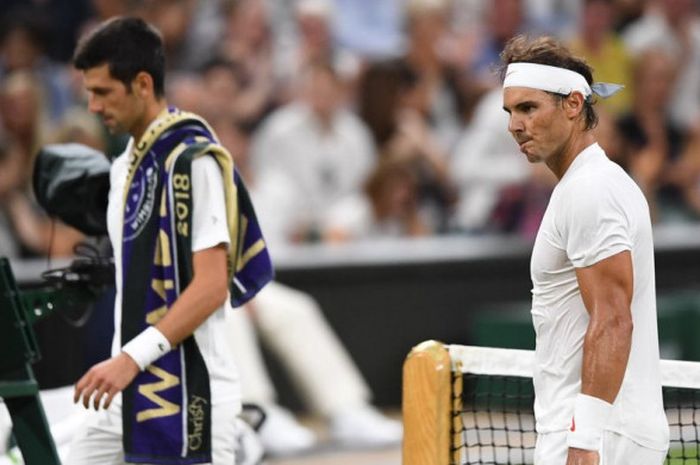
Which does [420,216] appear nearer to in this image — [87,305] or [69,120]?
[69,120]

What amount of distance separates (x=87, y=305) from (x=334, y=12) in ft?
24.4

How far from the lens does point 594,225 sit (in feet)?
12.6

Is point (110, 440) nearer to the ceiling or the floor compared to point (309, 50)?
nearer to the floor

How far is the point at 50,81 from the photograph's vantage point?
427 inches

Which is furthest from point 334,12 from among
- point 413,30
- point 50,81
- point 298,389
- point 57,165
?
point 57,165

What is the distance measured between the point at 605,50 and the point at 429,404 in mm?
9035

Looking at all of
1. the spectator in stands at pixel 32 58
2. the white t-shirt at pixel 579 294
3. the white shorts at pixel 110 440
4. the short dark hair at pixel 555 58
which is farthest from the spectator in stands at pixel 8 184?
the white t-shirt at pixel 579 294

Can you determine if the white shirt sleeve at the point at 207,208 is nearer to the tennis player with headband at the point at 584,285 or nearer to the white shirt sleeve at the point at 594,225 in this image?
the tennis player with headband at the point at 584,285

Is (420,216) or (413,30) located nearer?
(420,216)

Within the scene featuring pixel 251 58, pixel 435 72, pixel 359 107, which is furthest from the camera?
Answer: pixel 435 72

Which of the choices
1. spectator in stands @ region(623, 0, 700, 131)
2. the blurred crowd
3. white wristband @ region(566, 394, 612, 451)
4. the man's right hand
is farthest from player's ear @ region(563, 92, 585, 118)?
spectator in stands @ region(623, 0, 700, 131)

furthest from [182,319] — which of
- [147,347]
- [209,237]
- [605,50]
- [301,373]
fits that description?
[605,50]

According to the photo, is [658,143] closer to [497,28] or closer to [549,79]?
[497,28]

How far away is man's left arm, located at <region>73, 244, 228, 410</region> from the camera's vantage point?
14.8 ft
